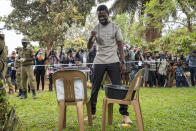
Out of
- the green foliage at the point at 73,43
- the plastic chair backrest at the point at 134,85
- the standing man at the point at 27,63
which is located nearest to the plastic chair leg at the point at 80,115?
the plastic chair backrest at the point at 134,85

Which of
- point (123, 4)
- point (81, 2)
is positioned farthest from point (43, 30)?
point (123, 4)

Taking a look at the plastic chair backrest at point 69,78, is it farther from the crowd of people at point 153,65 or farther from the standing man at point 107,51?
the crowd of people at point 153,65

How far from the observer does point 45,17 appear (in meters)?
23.8

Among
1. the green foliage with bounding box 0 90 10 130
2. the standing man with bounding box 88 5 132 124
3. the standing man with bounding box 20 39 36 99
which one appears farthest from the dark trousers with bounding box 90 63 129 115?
the standing man with bounding box 20 39 36 99

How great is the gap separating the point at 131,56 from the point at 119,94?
877cm

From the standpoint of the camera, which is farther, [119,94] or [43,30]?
[43,30]

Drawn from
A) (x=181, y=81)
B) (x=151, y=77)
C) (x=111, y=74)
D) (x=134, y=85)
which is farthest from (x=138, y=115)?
(x=181, y=81)

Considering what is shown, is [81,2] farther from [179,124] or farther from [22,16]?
[179,124]

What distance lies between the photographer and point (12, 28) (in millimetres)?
23609

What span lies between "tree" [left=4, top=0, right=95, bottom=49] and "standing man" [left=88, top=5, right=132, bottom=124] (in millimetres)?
18114

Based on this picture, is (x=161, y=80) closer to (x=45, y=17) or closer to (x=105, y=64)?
(x=105, y=64)

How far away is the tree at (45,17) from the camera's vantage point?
22.5m

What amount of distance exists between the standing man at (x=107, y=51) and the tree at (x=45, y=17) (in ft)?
59.4

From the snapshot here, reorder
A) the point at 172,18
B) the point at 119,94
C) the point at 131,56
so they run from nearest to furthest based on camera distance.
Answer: the point at 119,94
the point at 131,56
the point at 172,18
